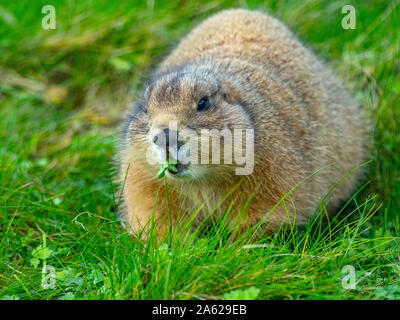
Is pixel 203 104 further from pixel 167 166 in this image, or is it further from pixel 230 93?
pixel 167 166

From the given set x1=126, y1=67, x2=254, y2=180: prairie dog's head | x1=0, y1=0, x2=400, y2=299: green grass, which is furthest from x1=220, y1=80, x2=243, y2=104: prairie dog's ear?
x1=0, y1=0, x2=400, y2=299: green grass

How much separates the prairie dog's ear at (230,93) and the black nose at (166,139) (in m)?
0.81

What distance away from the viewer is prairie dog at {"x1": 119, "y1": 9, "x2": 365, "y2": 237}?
4629 mm

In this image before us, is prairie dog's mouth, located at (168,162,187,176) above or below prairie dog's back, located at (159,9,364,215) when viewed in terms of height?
below

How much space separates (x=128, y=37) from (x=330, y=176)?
11.9 ft

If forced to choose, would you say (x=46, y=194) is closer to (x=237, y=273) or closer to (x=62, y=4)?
(x=237, y=273)

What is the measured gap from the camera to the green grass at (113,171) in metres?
4.12

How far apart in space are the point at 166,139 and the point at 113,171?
2.15 metres

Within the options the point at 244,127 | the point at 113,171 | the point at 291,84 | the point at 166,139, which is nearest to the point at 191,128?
the point at 166,139

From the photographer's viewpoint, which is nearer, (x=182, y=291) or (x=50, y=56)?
(x=182, y=291)

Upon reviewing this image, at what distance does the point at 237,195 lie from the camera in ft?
16.0

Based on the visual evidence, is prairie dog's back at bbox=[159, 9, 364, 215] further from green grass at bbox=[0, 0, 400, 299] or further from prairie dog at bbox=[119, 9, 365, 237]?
green grass at bbox=[0, 0, 400, 299]

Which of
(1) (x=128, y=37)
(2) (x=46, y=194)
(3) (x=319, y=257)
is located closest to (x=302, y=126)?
(3) (x=319, y=257)

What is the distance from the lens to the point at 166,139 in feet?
13.7
